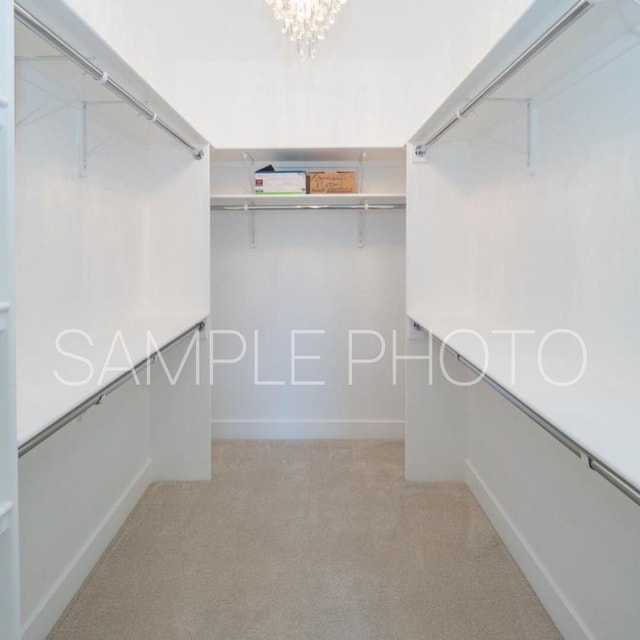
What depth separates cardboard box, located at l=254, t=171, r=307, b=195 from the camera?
315 cm

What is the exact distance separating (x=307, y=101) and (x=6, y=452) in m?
2.86

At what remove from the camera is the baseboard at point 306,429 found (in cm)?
365

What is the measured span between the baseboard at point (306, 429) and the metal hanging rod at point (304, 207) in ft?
4.54

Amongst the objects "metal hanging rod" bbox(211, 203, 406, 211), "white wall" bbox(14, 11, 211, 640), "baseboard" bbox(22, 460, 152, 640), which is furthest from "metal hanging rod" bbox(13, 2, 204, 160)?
"baseboard" bbox(22, 460, 152, 640)

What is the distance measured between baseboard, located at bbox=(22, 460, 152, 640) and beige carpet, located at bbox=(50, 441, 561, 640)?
0.12 ft

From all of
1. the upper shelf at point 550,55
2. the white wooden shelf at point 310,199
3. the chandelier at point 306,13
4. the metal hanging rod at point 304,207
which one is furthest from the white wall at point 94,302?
the upper shelf at point 550,55

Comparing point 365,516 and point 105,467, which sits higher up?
point 105,467

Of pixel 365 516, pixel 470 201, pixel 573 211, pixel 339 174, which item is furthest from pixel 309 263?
pixel 573 211

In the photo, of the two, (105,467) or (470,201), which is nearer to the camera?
(105,467)

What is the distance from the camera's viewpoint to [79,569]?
2016mm

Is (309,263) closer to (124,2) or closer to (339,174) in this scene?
(339,174)

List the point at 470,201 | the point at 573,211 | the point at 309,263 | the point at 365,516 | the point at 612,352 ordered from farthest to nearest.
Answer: the point at 309,263 < the point at 470,201 < the point at 365,516 < the point at 573,211 < the point at 612,352

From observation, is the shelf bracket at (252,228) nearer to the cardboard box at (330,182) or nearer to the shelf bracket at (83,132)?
the cardboard box at (330,182)

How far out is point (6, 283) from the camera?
1.00 m
